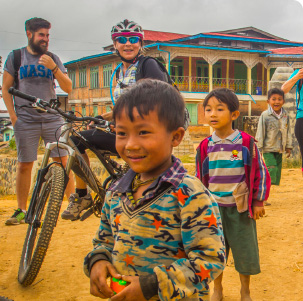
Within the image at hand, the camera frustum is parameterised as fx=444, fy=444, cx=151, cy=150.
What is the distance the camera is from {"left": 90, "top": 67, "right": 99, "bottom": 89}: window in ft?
94.0

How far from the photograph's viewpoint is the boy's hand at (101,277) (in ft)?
5.54

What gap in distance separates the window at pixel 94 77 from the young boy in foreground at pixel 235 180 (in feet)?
85.3

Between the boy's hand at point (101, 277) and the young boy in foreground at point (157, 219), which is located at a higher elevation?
the young boy in foreground at point (157, 219)

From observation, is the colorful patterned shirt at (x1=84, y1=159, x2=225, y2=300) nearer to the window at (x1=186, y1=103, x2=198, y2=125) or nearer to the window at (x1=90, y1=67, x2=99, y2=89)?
the window at (x1=186, y1=103, x2=198, y2=125)

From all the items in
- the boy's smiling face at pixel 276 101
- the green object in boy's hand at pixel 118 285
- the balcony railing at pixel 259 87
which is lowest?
the green object in boy's hand at pixel 118 285

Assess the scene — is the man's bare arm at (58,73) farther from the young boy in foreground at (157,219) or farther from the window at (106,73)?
the window at (106,73)

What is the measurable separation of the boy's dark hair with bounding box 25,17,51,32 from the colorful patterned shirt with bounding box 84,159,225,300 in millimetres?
3889

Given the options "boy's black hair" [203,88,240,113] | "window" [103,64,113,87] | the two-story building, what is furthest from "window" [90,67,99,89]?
"boy's black hair" [203,88,240,113]

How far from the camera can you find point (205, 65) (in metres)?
26.9

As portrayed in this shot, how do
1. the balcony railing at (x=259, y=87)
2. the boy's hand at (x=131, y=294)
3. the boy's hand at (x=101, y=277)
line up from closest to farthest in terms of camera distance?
the boy's hand at (x=131, y=294), the boy's hand at (x=101, y=277), the balcony railing at (x=259, y=87)

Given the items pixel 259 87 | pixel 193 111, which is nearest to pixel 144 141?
pixel 193 111

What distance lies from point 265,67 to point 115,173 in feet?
79.3

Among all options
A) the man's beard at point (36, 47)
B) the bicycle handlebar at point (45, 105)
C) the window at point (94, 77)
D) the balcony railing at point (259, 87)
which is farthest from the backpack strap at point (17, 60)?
the window at point (94, 77)

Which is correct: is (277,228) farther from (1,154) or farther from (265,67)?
(265,67)
